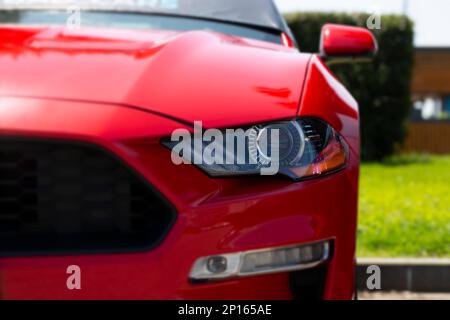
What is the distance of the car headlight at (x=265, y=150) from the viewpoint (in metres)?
1.71

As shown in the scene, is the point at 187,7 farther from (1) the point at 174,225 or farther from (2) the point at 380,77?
(2) the point at 380,77

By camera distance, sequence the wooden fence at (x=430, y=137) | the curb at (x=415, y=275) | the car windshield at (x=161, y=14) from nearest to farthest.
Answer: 1. the car windshield at (x=161, y=14)
2. the curb at (x=415, y=275)
3. the wooden fence at (x=430, y=137)

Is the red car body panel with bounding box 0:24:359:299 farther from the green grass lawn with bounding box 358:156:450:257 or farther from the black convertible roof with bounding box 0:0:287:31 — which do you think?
the green grass lawn with bounding box 358:156:450:257

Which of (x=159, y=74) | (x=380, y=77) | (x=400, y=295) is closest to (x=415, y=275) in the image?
(x=400, y=295)

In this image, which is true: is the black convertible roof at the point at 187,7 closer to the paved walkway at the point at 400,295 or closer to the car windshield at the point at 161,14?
the car windshield at the point at 161,14

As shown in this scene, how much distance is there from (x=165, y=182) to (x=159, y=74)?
0.34m

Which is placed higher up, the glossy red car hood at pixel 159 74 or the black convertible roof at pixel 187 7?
the black convertible roof at pixel 187 7

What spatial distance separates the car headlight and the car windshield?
0.95m

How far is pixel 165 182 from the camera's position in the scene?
1663mm

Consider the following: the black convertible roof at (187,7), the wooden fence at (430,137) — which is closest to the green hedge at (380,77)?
the wooden fence at (430,137)

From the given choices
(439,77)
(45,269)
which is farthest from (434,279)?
(439,77)

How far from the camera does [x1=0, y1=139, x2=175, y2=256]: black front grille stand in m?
1.68

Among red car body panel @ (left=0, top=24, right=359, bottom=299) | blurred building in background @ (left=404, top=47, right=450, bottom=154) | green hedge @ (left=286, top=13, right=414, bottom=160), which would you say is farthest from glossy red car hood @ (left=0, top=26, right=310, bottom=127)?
blurred building in background @ (left=404, top=47, right=450, bottom=154)

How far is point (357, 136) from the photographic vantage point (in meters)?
2.08
